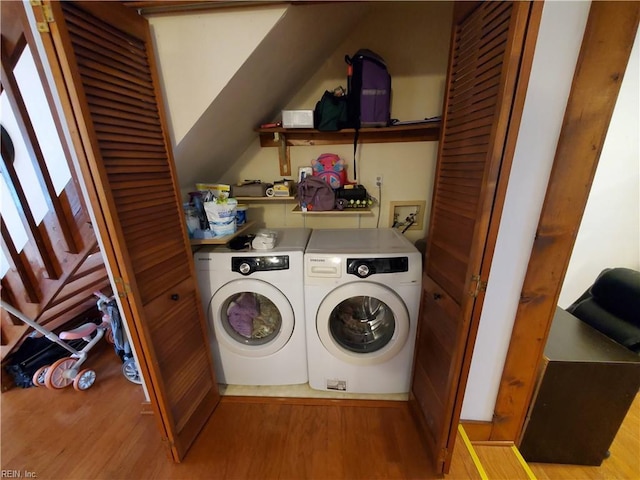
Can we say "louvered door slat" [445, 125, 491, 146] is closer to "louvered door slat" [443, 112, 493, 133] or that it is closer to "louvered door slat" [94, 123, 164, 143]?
"louvered door slat" [443, 112, 493, 133]

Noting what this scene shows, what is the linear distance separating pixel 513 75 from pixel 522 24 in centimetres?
11

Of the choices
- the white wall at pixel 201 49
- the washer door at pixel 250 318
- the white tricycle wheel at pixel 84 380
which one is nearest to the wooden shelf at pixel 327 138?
the white wall at pixel 201 49

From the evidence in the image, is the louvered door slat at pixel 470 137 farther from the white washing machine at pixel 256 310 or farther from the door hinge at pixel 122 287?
the door hinge at pixel 122 287

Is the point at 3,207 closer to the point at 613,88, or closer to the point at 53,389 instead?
the point at 53,389

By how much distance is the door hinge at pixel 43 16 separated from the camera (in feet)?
2.19

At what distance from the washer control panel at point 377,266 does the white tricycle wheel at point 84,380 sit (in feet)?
6.28

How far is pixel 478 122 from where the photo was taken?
0.83m

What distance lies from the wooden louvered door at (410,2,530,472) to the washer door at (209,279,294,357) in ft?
2.57

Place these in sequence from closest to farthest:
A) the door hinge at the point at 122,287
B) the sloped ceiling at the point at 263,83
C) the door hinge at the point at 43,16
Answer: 1. the door hinge at the point at 43,16
2. the door hinge at the point at 122,287
3. the sloped ceiling at the point at 263,83

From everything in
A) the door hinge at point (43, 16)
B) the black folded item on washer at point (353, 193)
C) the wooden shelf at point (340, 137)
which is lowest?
the black folded item on washer at point (353, 193)

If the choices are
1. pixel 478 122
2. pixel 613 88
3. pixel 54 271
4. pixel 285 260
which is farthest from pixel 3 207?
pixel 613 88

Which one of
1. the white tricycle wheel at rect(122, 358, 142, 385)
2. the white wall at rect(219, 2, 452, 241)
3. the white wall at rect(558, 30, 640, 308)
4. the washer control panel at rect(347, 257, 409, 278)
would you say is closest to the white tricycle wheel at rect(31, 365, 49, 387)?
the white tricycle wheel at rect(122, 358, 142, 385)

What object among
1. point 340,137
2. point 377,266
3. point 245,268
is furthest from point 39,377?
point 340,137

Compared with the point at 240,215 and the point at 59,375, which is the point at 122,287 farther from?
the point at 59,375
